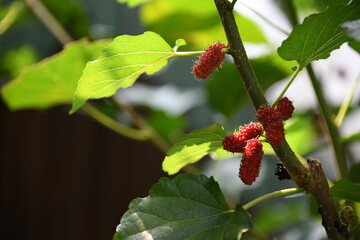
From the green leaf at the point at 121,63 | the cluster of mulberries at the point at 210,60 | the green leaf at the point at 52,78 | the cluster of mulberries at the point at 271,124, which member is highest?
the green leaf at the point at 52,78

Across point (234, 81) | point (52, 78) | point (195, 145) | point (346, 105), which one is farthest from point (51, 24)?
point (195, 145)

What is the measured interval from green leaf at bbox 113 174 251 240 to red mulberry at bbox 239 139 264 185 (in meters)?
0.04

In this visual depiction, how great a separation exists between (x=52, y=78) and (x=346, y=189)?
2.34 ft

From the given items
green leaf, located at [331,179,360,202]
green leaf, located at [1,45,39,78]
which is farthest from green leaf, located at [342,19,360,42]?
green leaf, located at [1,45,39,78]

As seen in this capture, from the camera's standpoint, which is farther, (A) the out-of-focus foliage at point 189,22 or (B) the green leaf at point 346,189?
(A) the out-of-focus foliage at point 189,22

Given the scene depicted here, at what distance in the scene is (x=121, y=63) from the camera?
52cm

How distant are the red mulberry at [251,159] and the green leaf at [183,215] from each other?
0.11 feet

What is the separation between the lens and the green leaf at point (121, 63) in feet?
1.66

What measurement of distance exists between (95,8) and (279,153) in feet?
7.63

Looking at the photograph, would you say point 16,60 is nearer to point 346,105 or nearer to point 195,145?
point 346,105

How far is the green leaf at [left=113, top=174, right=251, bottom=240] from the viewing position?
475 mm

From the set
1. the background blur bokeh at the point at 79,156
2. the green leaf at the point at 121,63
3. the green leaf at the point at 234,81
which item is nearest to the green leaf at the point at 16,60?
the background blur bokeh at the point at 79,156

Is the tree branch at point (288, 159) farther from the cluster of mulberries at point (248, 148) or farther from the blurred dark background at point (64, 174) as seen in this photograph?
the blurred dark background at point (64, 174)

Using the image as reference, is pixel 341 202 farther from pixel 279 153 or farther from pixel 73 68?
pixel 73 68
